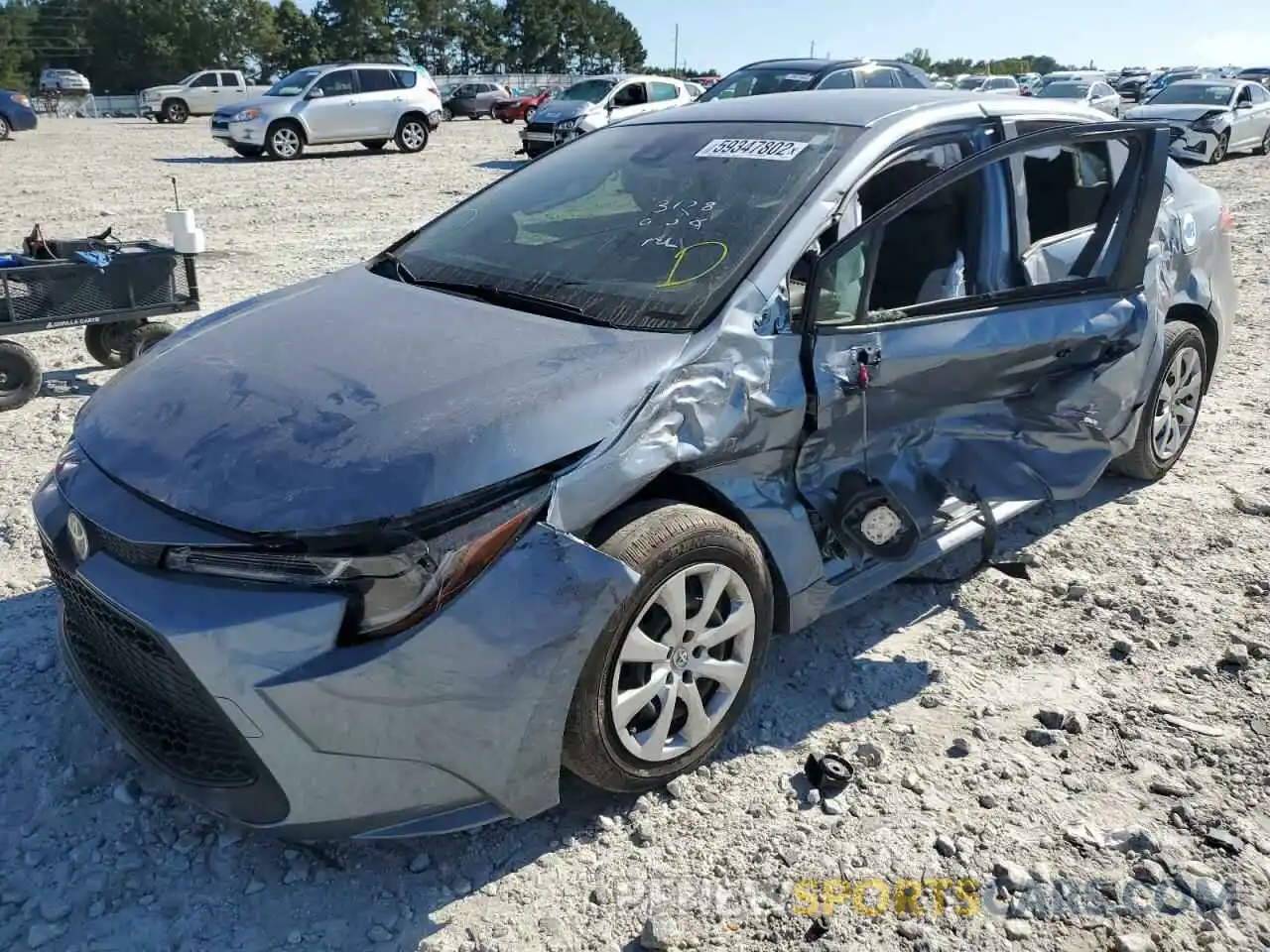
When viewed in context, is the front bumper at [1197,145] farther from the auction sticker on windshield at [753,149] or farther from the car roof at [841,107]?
the auction sticker on windshield at [753,149]

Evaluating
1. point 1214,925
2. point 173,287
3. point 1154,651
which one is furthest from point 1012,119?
point 173,287

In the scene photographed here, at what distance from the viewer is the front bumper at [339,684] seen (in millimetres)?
2145

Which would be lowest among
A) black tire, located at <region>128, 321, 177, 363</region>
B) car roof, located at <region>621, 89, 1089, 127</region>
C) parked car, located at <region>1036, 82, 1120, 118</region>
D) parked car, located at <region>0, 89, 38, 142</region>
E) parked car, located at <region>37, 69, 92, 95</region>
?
parked car, located at <region>37, 69, 92, 95</region>

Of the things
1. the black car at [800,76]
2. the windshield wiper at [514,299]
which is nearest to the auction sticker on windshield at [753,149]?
the windshield wiper at [514,299]

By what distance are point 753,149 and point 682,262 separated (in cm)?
63

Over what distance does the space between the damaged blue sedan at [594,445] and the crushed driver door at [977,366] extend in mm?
13

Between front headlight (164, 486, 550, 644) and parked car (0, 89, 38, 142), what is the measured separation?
2811 centimetres

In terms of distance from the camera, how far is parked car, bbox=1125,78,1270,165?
62.0 ft

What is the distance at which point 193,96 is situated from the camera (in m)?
33.9

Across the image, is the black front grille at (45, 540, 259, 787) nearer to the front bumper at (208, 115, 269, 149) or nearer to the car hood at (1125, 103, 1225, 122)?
the front bumper at (208, 115, 269, 149)

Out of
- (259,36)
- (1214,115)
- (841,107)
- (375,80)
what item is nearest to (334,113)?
(375,80)

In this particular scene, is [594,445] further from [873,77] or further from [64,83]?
[64,83]

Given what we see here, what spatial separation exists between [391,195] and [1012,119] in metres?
12.1

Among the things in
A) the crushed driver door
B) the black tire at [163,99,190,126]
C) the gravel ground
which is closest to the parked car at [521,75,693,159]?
the crushed driver door
